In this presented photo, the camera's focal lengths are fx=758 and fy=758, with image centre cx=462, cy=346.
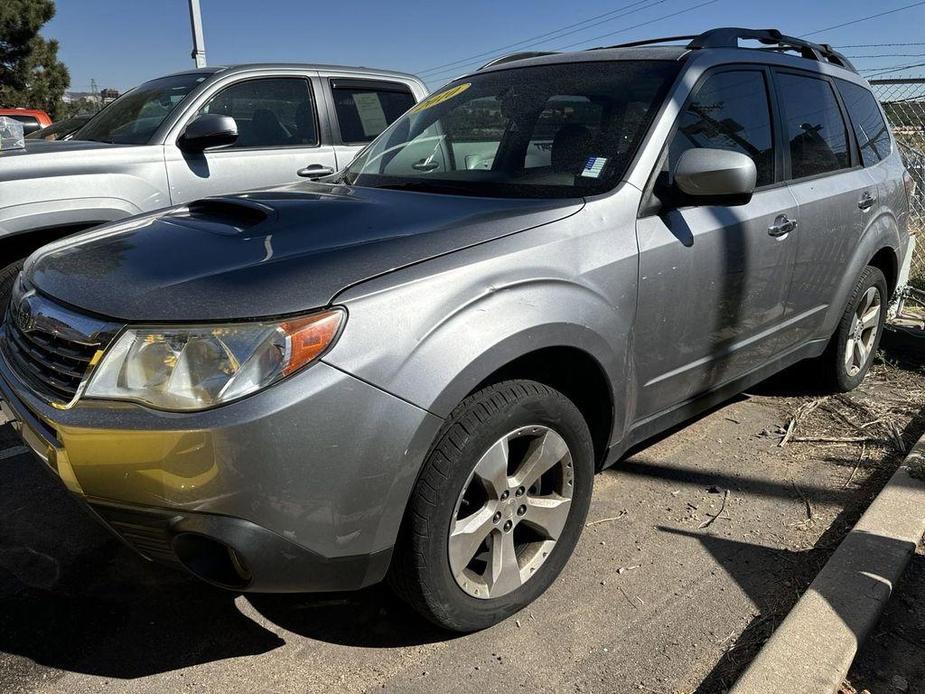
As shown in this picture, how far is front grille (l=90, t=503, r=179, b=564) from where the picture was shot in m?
1.82

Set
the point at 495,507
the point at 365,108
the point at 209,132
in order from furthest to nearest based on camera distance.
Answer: the point at 365,108, the point at 209,132, the point at 495,507

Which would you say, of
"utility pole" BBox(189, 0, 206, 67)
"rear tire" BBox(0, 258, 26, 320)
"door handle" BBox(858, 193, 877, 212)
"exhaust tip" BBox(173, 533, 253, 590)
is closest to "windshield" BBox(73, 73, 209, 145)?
"rear tire" BBox(0, 258, 26, 320)

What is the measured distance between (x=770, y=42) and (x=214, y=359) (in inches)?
125

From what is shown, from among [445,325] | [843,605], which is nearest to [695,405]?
[843,605]

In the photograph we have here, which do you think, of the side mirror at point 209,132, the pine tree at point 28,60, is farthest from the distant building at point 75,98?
the side mirror at point 209,132

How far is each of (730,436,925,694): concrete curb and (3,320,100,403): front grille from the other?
6.27ft

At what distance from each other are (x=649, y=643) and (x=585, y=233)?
128cm

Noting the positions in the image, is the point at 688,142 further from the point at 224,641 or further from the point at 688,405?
the point at 224,641

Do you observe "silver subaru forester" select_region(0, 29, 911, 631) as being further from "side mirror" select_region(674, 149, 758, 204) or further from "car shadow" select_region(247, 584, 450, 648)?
"car shadow" select_region(247, 584, 450, 648)

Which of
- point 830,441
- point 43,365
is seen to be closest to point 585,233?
point 43,365

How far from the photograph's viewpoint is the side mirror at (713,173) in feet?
8.25

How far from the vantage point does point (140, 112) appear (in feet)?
17.0

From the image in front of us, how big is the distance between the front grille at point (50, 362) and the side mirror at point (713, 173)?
1.88 metres

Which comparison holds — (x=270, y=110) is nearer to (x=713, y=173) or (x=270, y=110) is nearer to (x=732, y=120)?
(x=732, y=120)
